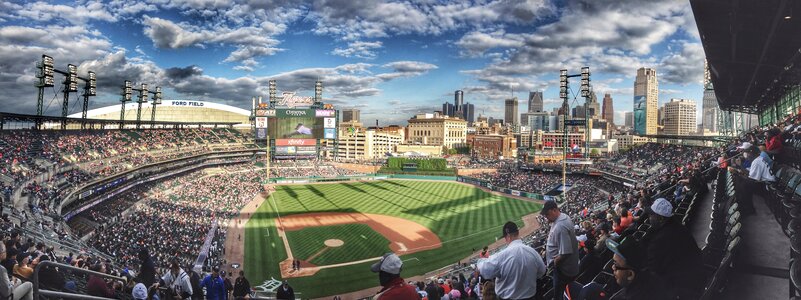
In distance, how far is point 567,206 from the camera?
36.9 m

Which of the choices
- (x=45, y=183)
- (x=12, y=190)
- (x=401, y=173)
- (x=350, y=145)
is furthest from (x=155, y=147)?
(x=350, y=145)

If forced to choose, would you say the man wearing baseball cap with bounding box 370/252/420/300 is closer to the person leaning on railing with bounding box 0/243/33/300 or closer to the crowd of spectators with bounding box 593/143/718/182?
the person leaning on railing with bounding box 0/243/33/300

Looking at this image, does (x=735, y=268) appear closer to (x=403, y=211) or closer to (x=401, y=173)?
(x=403, y=211)

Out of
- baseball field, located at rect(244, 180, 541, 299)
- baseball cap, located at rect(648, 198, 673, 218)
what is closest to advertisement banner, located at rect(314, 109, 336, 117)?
baseball field, located at rect(244, 180, 541, 299)

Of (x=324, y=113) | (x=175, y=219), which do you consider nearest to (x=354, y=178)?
(x=324, y=113)

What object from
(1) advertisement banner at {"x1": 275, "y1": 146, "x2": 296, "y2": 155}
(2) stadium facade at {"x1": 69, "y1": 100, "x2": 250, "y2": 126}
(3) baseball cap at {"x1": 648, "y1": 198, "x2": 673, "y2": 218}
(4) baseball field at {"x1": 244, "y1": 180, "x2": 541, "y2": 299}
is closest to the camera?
(3) baseball cap at {"x1": 648, "y1": 198, "x2": 673, "y2": 218}

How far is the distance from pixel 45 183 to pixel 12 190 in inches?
215

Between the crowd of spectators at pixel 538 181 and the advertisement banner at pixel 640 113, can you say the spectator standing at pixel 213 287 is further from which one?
the advertisement banner at pixel 640 113

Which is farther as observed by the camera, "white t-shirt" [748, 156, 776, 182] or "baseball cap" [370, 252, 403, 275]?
"white t-shirt" [748, 156, 776, 182]

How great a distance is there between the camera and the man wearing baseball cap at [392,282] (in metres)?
3.68

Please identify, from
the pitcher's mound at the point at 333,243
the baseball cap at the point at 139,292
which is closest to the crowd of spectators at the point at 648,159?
the pitcher's mound at the point at 333,243

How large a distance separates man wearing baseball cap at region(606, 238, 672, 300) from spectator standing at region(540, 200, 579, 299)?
101cm

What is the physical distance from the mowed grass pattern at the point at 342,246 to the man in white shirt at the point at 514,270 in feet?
74.8

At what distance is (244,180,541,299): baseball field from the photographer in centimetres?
2386
